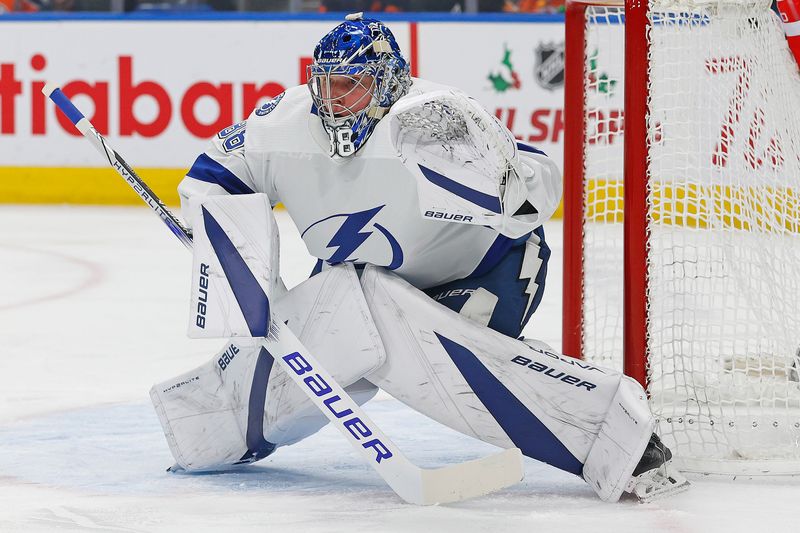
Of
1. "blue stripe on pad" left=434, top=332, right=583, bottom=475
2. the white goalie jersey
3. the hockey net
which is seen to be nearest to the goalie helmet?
the white goalie jersey

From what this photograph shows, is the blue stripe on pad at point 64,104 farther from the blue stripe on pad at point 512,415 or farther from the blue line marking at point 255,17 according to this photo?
the blue line marking at point 255,17

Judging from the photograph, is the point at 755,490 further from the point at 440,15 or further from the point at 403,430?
the point at 440,15

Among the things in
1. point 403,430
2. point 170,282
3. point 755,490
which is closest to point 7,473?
point 403,430

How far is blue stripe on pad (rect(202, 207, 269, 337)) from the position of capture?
222 centimetres

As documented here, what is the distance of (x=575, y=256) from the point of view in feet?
10.6

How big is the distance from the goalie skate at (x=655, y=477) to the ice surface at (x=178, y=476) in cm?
2

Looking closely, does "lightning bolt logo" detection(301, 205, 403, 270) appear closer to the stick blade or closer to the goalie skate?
the stick blade

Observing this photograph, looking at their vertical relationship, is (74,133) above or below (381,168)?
above

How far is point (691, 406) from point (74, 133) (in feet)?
17.7

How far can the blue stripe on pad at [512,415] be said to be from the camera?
7.41 feet

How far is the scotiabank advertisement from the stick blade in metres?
5.36

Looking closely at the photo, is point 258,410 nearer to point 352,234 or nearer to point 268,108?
point 352,234

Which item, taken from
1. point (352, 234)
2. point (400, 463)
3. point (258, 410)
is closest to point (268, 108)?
point (352, 234)

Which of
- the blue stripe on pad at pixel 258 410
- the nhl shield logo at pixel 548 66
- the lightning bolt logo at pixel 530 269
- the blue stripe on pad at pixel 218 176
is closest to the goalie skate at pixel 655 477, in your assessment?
the lightning bolt logo at pixel 530 269
